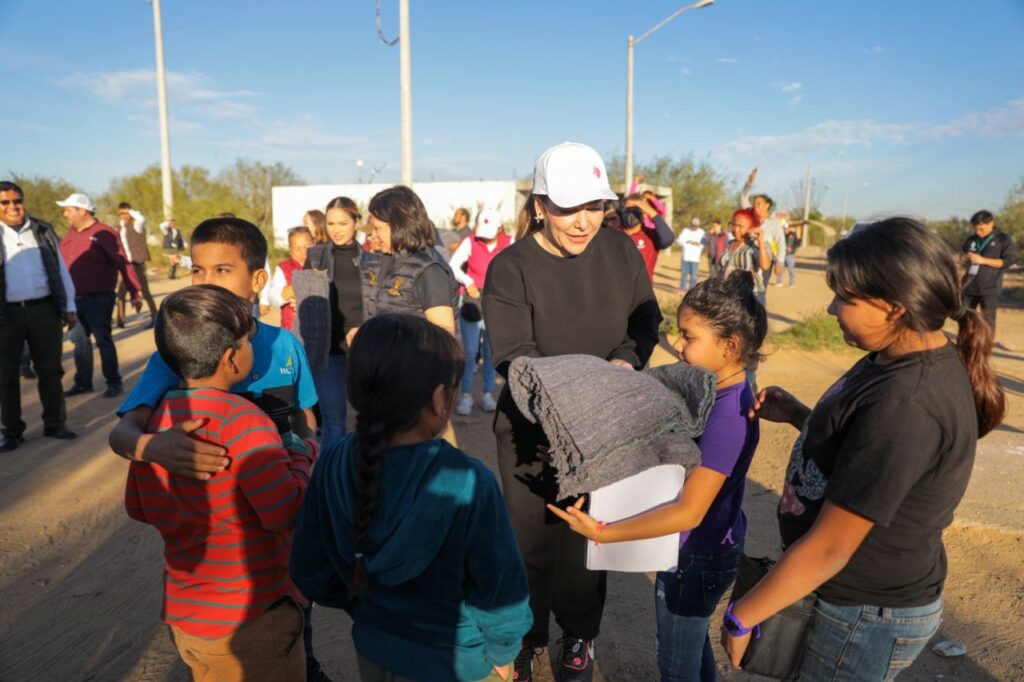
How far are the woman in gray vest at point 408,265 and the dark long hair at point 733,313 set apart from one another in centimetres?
187

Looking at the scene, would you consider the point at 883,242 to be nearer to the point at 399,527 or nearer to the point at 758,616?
the point at 758,616

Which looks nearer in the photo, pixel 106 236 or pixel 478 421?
pixel 478 421

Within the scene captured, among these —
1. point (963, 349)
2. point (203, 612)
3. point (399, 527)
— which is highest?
point (963, 349)

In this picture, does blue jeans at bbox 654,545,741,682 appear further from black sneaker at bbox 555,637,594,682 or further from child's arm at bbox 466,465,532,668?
child's arm at bbox 466,465,532,668

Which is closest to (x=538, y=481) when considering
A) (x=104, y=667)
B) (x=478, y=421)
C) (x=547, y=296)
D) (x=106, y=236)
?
(x=547, y=296)

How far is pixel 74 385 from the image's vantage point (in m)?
7.41

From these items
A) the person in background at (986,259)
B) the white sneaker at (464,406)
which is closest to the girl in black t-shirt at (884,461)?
the white sneaker at (464,406)

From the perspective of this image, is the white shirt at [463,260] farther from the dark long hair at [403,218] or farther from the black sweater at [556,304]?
the black sweater at [556,304]

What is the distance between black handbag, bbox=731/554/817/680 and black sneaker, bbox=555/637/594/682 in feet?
3.70

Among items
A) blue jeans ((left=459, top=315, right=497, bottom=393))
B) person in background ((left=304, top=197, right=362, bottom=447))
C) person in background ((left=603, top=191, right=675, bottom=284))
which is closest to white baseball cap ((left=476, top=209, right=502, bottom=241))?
blue jeans ((left=459, top=315, right=497, bottom=393))

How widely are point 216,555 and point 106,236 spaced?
6.64 meters

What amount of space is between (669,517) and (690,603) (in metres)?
0.39

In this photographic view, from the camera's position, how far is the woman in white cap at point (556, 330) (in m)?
2.46

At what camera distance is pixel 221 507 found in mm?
1726
